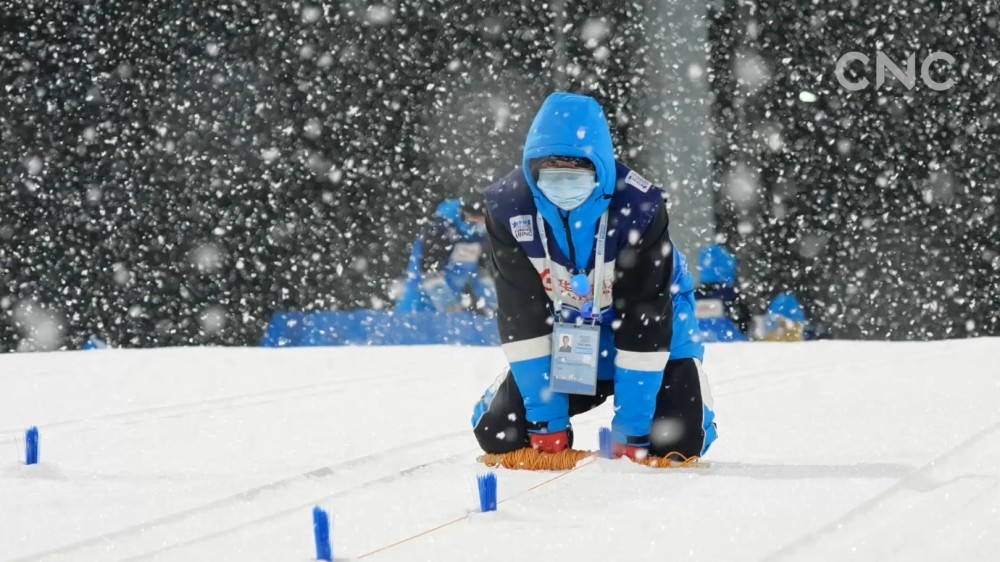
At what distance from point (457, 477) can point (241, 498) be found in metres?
0.62

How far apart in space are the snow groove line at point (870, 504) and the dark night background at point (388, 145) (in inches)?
150

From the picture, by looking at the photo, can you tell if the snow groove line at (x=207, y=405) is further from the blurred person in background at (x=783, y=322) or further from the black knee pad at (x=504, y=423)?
the blurred person in background at (x=783, y=322)

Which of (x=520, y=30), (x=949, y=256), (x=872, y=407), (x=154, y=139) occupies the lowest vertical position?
(x=872, y=407)

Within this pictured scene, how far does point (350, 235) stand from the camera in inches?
305

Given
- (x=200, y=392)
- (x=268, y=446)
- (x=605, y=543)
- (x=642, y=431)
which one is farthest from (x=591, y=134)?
(x=200, y=392)

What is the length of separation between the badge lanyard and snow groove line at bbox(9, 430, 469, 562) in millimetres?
686

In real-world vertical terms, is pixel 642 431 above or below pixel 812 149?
below

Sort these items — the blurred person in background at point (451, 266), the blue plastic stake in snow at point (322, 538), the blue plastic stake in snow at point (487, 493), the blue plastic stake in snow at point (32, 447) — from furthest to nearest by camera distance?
the blurred person in background at point (451, 266)
the blue plastic stake in snow at point (32, 447)
the blue plastic stake in snow at point (487, 493)
the blue plastic stake in snow at point (322, 538)

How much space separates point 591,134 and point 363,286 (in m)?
4.66

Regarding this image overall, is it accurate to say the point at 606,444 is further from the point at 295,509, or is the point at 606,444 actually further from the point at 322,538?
the point at 322,538

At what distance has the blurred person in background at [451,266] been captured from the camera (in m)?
7.57

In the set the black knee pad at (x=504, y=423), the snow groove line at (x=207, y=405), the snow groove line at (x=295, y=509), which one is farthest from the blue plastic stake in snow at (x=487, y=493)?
the snow groove line at (x=207, y=405)

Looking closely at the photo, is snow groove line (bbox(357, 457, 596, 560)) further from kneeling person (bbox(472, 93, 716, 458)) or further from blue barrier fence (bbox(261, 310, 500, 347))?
blue barrier fence (bbox(261, 310, 500, 347))

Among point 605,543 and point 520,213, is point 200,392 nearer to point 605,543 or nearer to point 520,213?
point 520,213
